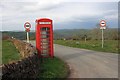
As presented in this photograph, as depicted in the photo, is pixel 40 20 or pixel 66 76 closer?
pixel 66 76

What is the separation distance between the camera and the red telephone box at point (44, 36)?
17.3 meters

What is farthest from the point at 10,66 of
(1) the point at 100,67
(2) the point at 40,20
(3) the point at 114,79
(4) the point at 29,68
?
(2) the point at 40,20

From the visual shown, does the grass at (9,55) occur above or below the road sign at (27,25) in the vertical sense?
below

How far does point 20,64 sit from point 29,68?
73 centimetres

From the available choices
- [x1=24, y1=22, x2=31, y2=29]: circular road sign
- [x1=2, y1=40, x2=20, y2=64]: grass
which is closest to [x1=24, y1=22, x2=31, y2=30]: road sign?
[x1=24, y1=22, x2=31, y2=29]: circular road sign

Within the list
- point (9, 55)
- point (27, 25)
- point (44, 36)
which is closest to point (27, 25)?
point (27, 25)

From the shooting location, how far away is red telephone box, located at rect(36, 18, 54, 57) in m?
17.3

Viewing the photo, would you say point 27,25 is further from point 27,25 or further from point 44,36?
point 44,36

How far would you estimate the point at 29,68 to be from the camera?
9.04 m

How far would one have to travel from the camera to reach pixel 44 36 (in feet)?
57.9

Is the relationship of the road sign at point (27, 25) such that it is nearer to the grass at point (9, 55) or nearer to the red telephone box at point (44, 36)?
the grass at point (9, 55)

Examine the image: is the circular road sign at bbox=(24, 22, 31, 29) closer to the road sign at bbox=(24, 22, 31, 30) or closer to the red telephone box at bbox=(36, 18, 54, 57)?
the road sign at bbox=(24, 22, 31, 30)

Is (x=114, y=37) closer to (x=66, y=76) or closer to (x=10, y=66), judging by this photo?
(x=66, y=76)

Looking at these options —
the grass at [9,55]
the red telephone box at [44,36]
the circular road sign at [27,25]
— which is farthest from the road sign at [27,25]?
the red telephone box at [44,36]
